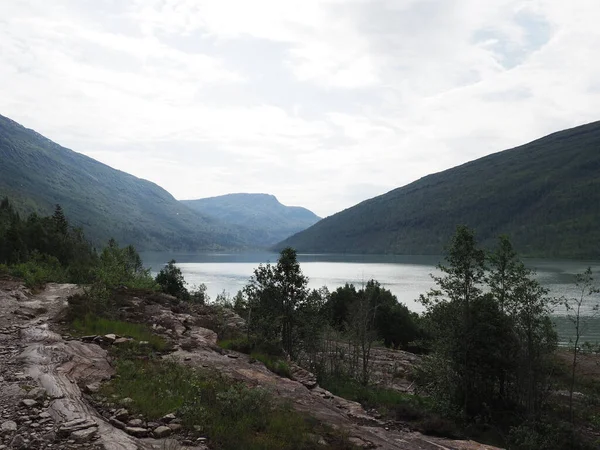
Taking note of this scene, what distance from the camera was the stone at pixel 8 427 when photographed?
27.4ft

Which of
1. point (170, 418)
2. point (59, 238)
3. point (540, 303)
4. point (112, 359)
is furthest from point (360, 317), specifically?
point (59, 238)

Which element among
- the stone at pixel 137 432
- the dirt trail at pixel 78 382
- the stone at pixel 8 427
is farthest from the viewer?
the stone at pixel 137 432

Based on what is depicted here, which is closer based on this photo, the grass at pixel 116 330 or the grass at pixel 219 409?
the grass at pixel 219 409

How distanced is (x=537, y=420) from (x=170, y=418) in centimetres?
2199

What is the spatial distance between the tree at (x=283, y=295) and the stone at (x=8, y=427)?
20673 mm

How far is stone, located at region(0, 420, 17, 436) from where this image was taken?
8.34 m

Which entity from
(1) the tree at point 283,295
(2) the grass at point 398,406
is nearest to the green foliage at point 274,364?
(2) the grass at point 398,406

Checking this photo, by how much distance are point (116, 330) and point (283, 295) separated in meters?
13.7

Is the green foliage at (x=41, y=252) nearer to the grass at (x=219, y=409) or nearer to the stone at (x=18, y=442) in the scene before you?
the grass at (x=219, y=409)

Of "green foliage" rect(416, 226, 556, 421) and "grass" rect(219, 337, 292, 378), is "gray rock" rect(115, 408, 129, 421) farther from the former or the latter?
"green foliage" rect(416, 226, 556, 421)

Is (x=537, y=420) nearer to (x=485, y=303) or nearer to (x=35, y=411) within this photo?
(x=485, y=303)

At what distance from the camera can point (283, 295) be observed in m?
30.4

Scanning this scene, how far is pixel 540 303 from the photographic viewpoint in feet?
80.0

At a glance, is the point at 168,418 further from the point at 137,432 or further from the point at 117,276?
the point at 117,276
